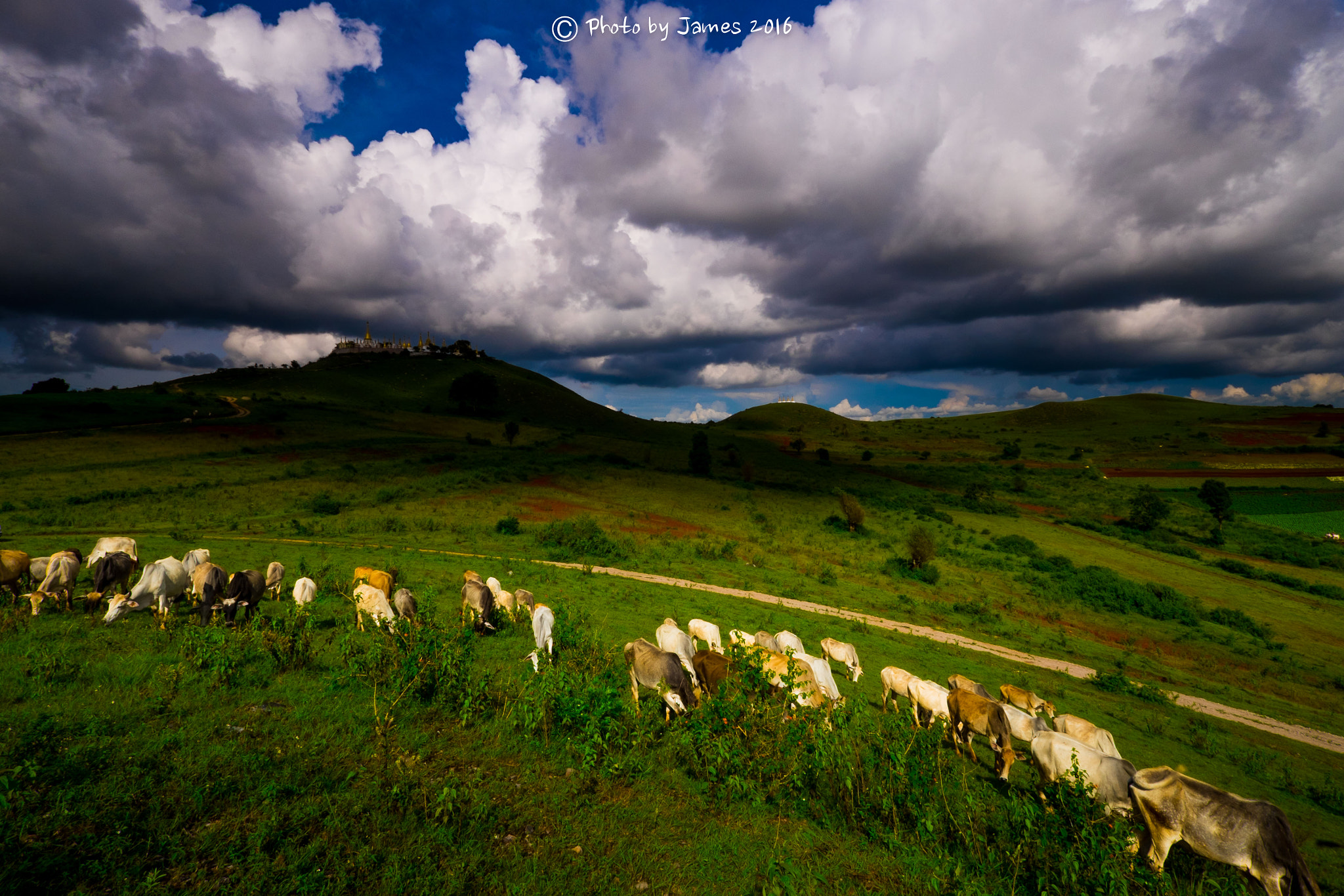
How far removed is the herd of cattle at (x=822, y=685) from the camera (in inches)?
297

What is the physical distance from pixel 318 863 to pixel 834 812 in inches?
263

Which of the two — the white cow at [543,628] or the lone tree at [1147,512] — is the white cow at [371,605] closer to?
the white cow at [543,628]

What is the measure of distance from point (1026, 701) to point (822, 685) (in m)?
5.46

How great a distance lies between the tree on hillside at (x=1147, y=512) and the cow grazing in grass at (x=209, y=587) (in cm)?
7386

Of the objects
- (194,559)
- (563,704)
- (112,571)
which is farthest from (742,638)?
(112,571)

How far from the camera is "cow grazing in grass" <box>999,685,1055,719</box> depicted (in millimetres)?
13156

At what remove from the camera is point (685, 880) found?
6445 millimetres

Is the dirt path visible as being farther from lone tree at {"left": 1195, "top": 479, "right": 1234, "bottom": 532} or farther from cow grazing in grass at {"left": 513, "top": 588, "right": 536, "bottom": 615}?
→ lone tree at {"left": 1195, "top": 479, "right": 1234, "bottom": 532}

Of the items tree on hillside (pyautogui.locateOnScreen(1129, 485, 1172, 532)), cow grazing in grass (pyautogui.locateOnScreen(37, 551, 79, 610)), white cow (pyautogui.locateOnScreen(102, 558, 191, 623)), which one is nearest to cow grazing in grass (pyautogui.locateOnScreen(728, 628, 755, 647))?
white cow (pyautogui.locateOnScreen(102, 558, 191, 623))

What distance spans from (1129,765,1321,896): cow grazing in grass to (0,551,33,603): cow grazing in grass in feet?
83.3

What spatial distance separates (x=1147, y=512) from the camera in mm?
57125

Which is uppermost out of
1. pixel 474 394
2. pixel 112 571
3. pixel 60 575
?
pixel 474 394

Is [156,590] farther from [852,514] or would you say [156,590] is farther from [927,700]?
[852,514]

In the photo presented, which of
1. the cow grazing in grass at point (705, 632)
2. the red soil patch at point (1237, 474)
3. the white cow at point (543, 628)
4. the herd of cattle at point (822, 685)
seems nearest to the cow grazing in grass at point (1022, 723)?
the herd of cattle at point (822, 685)
